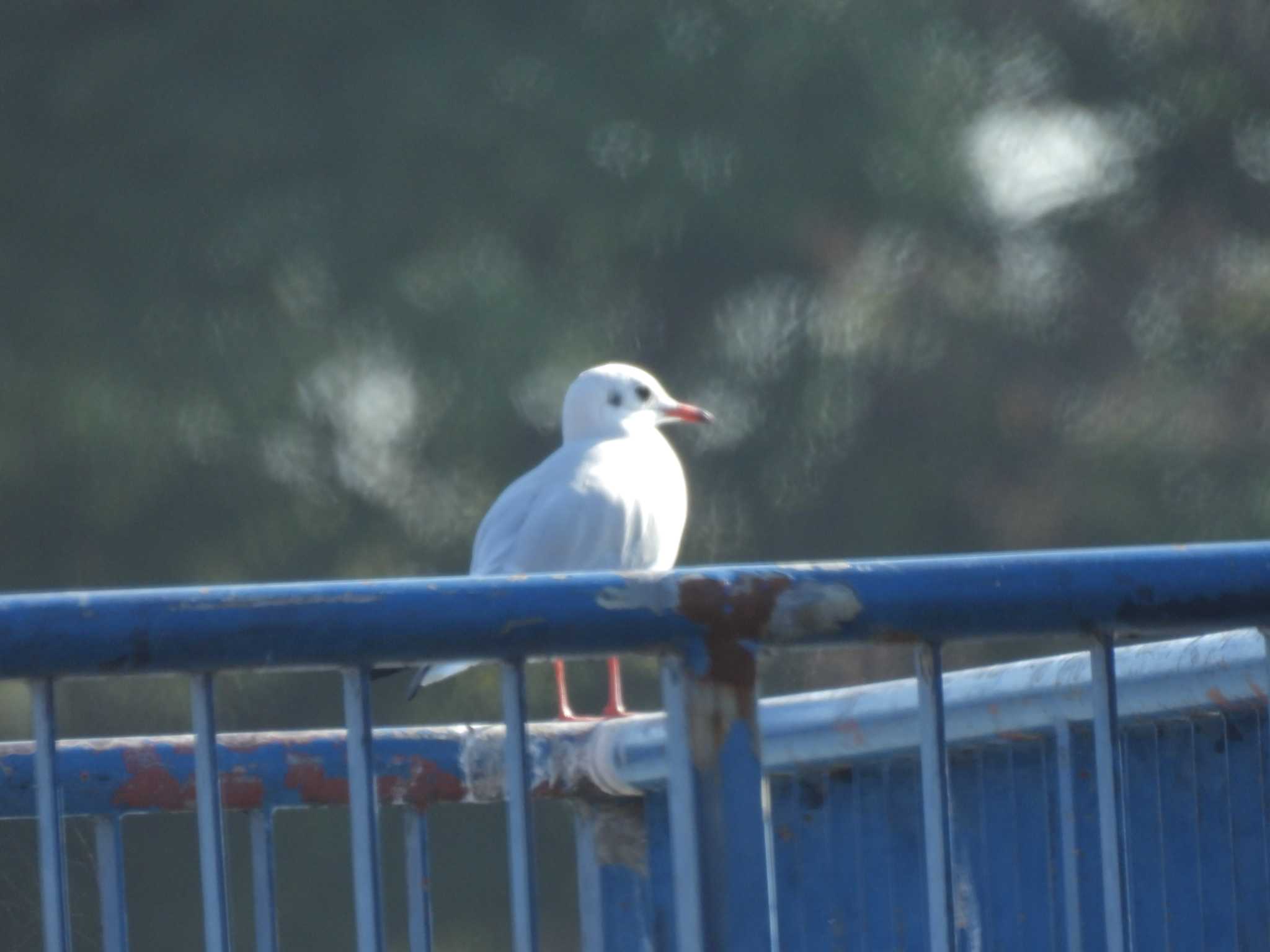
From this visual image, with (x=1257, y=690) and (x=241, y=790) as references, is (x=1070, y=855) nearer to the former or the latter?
(x=1257, y=690)

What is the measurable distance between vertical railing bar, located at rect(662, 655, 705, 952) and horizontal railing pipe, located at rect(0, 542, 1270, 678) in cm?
2

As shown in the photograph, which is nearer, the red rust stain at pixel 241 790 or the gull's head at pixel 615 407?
the red rust stain at pixel 241 790

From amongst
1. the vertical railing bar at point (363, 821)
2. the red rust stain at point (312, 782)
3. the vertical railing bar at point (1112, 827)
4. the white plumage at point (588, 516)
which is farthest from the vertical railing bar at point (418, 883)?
the white plumage at point (588, 516)

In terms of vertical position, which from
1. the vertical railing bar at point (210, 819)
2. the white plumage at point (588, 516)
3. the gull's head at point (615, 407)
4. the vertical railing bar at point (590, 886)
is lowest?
the vertical railing bar at point (590, 886)

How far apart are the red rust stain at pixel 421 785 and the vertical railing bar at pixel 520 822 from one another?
83cm

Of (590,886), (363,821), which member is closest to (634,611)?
(363,821)

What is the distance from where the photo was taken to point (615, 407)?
4508 mm

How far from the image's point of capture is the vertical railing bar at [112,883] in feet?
4.04

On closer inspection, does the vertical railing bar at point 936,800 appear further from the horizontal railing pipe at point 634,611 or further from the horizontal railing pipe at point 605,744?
the horizontal railing pipe at point 605,744

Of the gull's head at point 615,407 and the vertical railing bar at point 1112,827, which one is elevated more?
the gull's head at point 615,407

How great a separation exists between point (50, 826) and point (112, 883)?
1.65 feet

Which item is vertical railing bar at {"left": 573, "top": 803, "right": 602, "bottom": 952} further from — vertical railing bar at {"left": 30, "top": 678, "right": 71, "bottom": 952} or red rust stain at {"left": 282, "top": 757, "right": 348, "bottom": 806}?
vertical railing bar at {"left": 30, "top": 678, "right": 71, "bottom": 952}

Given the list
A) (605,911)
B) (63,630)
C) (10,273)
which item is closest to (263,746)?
(605,911)

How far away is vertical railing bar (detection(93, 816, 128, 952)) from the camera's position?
1.23m
